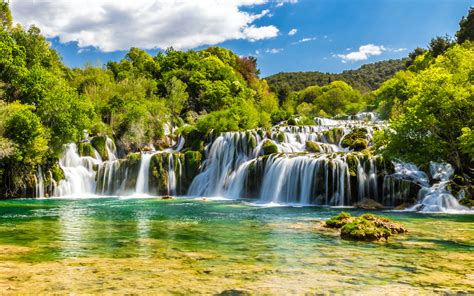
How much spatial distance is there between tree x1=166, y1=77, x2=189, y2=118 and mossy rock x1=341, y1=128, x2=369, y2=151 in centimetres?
2945

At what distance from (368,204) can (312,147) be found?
514 inches

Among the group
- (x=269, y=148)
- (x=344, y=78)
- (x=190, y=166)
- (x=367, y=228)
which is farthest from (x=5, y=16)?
(x=344, y=78)

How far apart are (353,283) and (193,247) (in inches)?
233

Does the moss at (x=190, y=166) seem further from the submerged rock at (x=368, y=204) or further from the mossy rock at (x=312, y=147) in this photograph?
the submerged rock at (x=368, y=204)

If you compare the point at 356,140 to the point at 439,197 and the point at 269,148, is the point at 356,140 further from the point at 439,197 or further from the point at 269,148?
the point at 439,197

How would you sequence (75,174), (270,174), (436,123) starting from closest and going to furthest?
(436,123) → (270,174) → (75,174)

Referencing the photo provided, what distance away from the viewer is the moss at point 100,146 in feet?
144

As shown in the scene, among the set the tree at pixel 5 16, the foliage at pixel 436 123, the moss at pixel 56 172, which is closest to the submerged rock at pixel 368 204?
the foliage at pixel 436 123

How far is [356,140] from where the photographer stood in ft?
128

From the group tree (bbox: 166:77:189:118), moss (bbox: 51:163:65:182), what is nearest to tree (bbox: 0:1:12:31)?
moss (bbox: 51:163:65:182)

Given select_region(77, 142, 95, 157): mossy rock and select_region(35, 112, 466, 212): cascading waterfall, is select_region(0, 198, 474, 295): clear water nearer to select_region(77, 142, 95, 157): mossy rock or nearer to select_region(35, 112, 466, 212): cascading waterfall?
select_region(35, 112, 466, 212): cascading waterfall

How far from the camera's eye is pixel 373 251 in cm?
1226

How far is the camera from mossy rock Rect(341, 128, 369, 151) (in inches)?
1512

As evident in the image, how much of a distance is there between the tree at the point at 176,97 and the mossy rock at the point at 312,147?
87.9 ft
